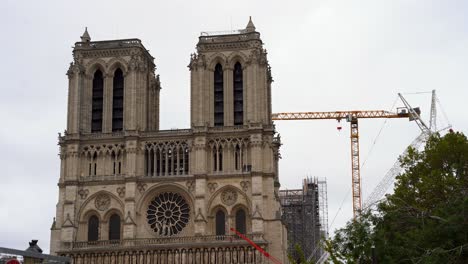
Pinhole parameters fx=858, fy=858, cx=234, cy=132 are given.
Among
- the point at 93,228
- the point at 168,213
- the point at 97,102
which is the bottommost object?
the point at 93,228

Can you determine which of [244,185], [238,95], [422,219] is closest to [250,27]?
[238,95]

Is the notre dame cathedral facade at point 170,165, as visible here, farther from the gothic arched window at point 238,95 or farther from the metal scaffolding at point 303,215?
the metal scaffolding at point 303,215

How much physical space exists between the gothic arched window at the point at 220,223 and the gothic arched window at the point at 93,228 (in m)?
12.2

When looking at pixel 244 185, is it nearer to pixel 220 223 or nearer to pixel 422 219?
pixel 220 223

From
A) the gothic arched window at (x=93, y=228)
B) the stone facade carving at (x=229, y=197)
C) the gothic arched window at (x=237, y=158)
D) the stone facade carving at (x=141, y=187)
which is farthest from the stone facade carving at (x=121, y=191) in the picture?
the gothic arched window at (x=237, y=158)

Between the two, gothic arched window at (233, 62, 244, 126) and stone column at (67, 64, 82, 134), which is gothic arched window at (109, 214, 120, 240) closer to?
stone column at (67, 64, 82, 134)

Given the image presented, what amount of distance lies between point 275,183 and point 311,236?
1511 inches

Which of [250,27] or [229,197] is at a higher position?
[250,27]

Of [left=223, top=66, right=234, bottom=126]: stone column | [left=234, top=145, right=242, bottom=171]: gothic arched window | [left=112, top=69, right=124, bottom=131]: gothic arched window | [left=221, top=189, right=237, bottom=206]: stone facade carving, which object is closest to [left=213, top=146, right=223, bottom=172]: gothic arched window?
[left=234, top=145, right=242, bottom=171]: gothic arched window

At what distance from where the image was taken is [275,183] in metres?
87.2

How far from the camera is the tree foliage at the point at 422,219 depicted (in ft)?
139

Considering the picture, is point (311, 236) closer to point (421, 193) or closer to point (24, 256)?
point (421, 193)

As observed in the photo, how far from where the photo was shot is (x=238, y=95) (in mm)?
87438

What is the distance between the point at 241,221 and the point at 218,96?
13.2m
